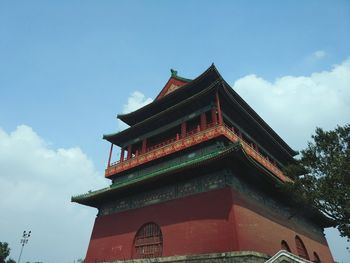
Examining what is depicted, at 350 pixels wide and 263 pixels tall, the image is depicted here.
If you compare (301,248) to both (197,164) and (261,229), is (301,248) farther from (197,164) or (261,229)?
(197,164)

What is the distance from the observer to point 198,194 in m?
15.3

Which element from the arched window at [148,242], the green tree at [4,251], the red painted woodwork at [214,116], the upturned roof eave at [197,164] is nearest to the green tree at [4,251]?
the green tree at [4,251]

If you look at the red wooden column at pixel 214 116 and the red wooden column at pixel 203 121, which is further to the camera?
the red wooden column at pixel 203 121

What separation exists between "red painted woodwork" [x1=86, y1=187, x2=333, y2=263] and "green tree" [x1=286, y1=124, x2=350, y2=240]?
2750mm

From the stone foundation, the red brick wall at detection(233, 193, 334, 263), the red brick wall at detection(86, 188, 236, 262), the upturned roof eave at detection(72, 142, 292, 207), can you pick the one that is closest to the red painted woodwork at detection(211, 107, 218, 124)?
the upturned roof eave at detection(72, 142, 292, 207)

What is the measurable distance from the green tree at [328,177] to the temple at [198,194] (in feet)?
5.29

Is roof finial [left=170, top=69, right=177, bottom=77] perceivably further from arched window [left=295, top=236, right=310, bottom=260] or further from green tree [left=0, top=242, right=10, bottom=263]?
green tree [left=0, top=242, right=10, bottom=263]

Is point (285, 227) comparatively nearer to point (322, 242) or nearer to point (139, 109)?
point (322, 242)

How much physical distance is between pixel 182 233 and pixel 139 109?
11.5 metres

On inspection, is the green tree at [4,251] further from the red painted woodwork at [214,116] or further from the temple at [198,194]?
the red painted woodwork at [214,116]

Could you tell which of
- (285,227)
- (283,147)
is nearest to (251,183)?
(285,227)

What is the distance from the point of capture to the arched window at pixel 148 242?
15.7 meters

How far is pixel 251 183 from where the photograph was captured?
16.5 metres

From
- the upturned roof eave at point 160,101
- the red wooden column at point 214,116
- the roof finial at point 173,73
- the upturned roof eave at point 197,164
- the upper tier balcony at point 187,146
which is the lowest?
the upturned roof eave at point 197,164
